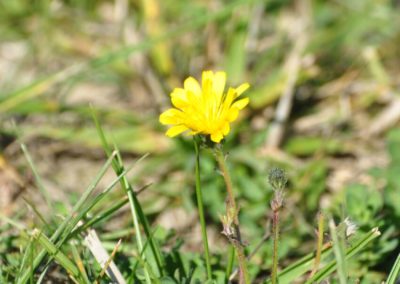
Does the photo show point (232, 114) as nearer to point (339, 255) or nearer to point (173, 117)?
point (173, 117)

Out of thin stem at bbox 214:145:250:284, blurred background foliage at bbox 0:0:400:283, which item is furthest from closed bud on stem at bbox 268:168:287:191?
Answer: blurred background foliage at bbox 0:0:400:283

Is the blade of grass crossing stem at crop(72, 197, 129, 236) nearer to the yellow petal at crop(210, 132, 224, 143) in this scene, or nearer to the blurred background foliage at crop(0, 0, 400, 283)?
the yellow petal at crop(210, 132, 224, 143)

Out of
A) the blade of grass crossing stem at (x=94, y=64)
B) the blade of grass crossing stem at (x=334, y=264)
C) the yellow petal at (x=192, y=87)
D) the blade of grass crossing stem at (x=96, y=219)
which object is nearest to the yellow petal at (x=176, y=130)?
the yellow petal at (x=192, y=87)

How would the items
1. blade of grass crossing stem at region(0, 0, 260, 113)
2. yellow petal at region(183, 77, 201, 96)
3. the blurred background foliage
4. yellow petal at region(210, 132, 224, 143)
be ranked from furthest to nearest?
blade of grass crossing stem at region(0, 0, 260, 113)
the blurred background foliage
yellow petal at region(183, 77, 201, 96)
yellow petal at region(210, 132, 224, 143)

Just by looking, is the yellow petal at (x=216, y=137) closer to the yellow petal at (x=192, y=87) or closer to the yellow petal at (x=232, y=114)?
the yellow petal at (x=232, y=114)

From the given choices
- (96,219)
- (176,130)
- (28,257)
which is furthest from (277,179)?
(28,257)
